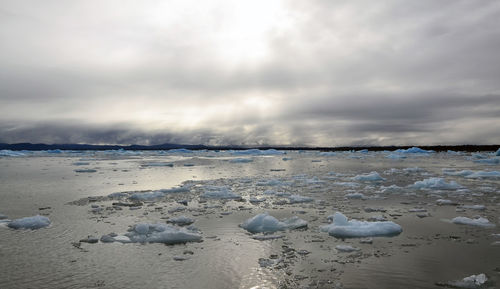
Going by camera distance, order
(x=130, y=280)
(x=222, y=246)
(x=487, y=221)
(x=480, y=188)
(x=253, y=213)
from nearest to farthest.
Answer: (x=130, y=280), (x=222, y=246), (x=487, y=221), (x=253, y=213), (x=480, y=188)

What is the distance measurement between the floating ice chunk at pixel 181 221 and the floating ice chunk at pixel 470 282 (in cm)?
501

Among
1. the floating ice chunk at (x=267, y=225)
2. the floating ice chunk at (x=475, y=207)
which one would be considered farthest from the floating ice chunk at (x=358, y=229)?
the floating ice chunk at (x=475, y=207)

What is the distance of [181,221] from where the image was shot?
7.39 metres

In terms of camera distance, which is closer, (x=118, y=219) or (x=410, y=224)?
(x=410, y=224)

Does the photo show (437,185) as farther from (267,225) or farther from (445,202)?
(267,225)

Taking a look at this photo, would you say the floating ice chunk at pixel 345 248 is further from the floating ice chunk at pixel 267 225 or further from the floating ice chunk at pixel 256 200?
the floating ice chunk at pixel 256 200

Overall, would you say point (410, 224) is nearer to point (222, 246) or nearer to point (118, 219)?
point (222, 246)

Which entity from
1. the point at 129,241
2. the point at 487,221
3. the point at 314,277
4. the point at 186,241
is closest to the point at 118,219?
the point at 129,241

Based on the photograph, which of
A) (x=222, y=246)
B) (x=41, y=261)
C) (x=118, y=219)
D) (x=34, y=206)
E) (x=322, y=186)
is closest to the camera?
(x=41, y=261)

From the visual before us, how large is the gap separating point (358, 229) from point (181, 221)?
385 cm

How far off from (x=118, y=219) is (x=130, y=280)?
12.5ft

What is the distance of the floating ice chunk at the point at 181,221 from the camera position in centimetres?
730

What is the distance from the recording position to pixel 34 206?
31.1ft

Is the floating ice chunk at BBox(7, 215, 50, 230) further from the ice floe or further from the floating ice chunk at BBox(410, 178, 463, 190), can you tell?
the floating ice chunk at BBox(410, 178, 463, 190)
